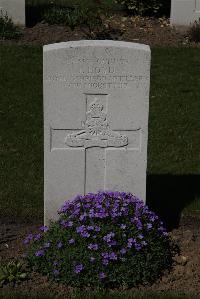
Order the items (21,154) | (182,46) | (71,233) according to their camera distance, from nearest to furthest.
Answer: (71,233) → (21,154) → (182,46)

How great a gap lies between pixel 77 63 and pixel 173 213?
2.02 meters

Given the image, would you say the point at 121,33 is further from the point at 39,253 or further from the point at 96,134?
the point at 39,253

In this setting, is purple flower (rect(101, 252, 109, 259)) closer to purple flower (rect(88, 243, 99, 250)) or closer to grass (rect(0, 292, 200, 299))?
purple flower (rect(88, 243, 99, 250))

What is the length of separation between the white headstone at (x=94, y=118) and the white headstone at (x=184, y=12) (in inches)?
334

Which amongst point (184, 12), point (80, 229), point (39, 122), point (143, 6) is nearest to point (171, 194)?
point (80, 229)

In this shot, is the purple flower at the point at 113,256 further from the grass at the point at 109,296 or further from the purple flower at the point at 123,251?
the grass at the point at 109,296

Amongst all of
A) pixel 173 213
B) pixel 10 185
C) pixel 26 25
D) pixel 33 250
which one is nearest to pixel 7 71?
pixel 26 25

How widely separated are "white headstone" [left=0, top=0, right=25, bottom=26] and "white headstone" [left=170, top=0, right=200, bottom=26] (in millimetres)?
2958

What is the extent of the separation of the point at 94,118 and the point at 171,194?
183 cm

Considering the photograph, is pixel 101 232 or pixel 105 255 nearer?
pixel 105 255

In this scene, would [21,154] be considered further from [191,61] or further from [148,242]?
[191,61]

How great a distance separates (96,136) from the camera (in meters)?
6.52

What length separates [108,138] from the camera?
6.49 meters

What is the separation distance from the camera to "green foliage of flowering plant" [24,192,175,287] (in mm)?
5848
